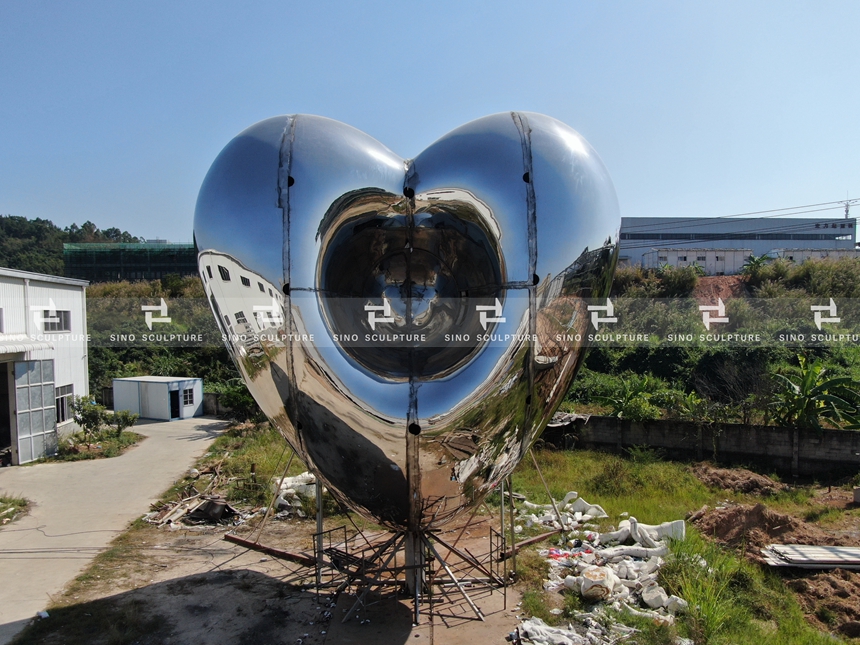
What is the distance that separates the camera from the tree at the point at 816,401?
12164mm

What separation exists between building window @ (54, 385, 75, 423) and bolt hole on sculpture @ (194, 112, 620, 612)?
1532cm

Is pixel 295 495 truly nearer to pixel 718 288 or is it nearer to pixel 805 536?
pixel 805 536

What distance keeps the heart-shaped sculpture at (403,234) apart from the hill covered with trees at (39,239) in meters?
59.9

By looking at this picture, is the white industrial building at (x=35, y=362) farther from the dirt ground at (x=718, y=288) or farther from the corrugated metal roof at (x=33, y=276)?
the dirt ground at (x=718, y=288)

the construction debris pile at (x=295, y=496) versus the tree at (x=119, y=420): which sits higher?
the tree at (x=119, y=420)

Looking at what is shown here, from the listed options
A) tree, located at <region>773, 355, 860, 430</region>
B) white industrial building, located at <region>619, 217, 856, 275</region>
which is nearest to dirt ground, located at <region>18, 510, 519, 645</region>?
tree, located at <region>773, 355, 860, 430</region>

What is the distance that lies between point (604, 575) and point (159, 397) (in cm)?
1804

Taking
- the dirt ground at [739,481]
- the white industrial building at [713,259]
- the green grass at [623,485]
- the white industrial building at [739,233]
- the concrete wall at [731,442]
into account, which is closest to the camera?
the green grass at [623,485]

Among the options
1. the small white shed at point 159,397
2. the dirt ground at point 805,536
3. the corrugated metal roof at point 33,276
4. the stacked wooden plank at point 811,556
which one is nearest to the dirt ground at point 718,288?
the dirt ground at point 805,536

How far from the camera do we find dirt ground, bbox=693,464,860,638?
237 inches

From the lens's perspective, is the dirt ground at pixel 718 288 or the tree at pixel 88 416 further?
the dirt ground at pixel 718 288

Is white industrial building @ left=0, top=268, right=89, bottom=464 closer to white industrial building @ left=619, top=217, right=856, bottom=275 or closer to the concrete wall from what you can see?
the concrete wall

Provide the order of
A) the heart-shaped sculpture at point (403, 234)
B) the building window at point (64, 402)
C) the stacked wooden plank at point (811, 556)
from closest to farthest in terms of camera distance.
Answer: the heart-shaped sculpture at point (403, 234)
the stacked wooden plank at point (811, 556)
the building window at point (64, 402)

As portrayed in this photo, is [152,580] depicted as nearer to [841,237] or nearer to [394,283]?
[394,283]
